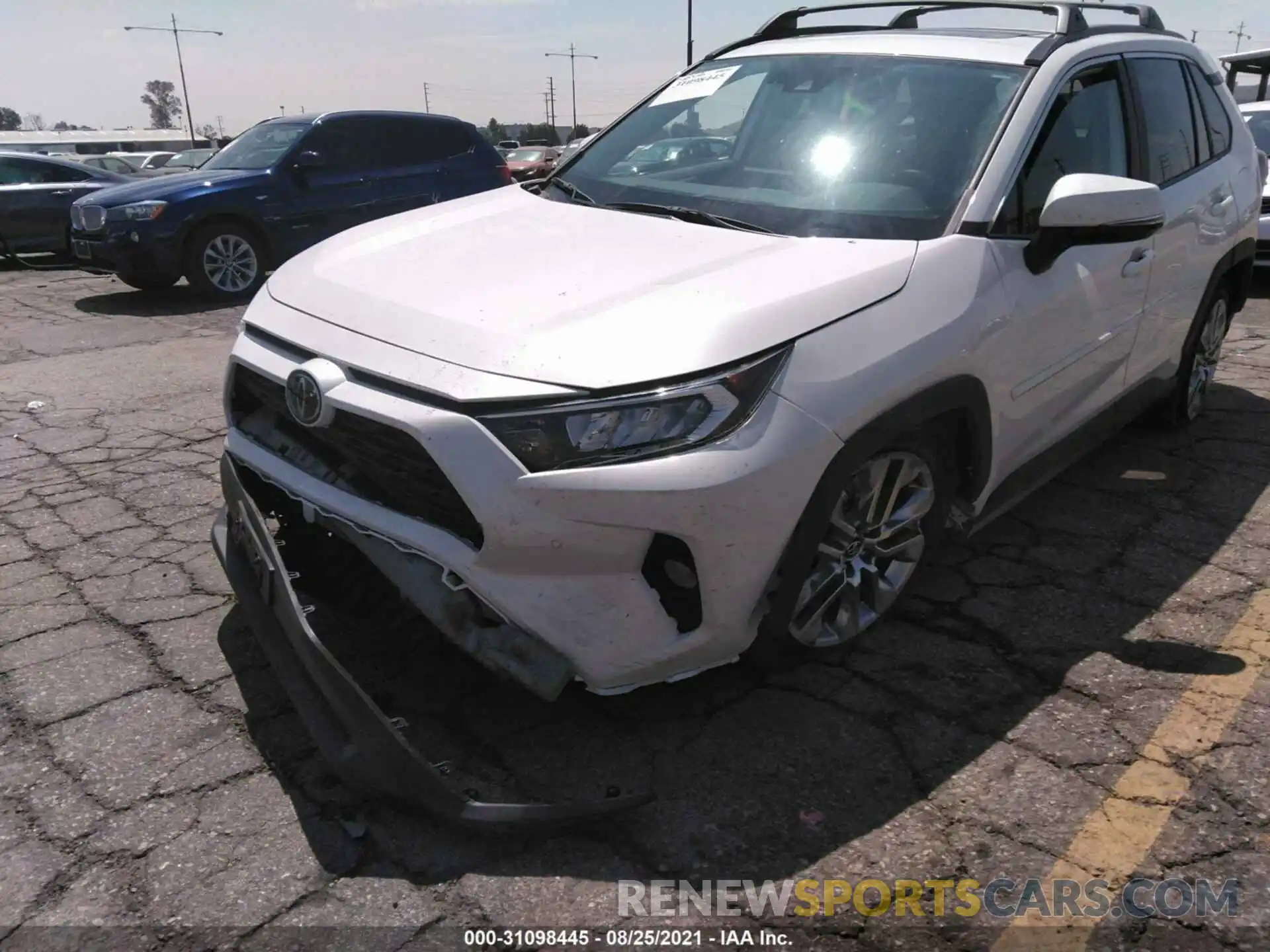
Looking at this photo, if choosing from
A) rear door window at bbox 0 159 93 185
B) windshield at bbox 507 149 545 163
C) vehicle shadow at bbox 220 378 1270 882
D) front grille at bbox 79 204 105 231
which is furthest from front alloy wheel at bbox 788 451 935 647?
windshield at bbox 507 149 545 163

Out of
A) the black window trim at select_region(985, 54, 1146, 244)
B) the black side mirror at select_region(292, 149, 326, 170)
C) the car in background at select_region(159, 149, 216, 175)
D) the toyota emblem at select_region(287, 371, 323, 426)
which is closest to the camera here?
the toyota emblem at select_region(287, 371, 323, 426)

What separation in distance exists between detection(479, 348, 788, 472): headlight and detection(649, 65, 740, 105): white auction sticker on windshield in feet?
6.89

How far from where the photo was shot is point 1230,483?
174 inches

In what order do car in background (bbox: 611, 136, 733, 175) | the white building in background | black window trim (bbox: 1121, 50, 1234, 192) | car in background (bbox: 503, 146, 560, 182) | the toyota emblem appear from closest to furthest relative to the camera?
the toyota emblem
car in background (bbox: 611, 136, 733, 175)
black window trim (bbox: 1121, 50, 1234, 192)
car in background (bbox: 503, 146, 560, 182)
the white building in background

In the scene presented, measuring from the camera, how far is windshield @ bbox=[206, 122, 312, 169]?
9.49 meters

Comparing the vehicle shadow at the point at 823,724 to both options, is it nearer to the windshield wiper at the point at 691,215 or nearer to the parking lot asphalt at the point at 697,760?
the parking lot asphalt at the point at 697,760

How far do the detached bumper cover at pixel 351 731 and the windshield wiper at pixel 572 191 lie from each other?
5.30 ft

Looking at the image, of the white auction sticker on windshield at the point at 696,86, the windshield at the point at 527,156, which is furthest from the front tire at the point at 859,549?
the windshield at the point at 527,156

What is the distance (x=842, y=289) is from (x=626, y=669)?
1066 millimetres

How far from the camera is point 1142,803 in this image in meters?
2.43

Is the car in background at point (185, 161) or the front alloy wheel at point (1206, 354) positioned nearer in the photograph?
the front alloy wheel at point (1206, 354)

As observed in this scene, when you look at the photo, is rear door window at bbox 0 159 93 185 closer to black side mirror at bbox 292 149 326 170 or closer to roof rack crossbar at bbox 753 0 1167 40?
black side mirror at bbox 292 149 326 170

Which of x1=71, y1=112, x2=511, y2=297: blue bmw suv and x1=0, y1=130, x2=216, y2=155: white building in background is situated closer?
x1=71, y1=112, x2=511, y2=297: blue bmw suv

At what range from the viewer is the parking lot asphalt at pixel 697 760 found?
2.12 meters
